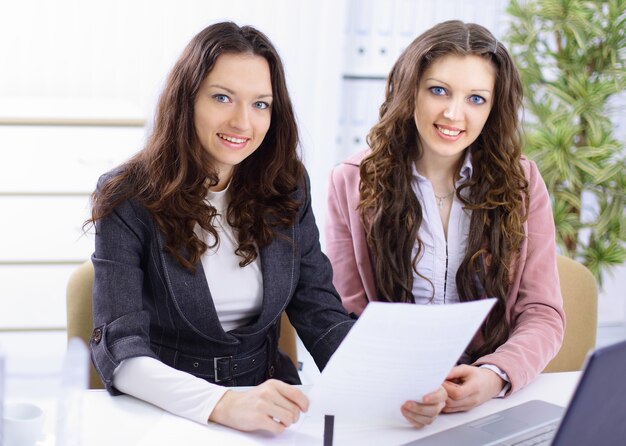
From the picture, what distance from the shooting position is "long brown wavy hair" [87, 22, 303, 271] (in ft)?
Answer: 5.82

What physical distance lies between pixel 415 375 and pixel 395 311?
0.21m

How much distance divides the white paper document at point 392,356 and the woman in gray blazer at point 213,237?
408 mm

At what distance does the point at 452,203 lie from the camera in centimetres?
215

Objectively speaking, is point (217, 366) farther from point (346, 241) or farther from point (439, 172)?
point (439, 172)

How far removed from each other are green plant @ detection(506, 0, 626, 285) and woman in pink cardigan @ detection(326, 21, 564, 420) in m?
1.39

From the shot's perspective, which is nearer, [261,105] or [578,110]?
[261,105]

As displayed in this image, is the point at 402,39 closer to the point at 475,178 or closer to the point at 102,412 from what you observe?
the point at 475,178

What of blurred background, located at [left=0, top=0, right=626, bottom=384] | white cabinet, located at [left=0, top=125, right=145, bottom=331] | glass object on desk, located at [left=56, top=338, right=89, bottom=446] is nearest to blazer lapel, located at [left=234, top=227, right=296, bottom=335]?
glass object on desk, located at [left=56, top=338, right=89, bottom=446]

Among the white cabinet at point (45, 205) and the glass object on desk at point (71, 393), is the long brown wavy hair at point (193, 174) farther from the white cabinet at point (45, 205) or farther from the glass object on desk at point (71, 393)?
the white cabinet at point (45, 205)

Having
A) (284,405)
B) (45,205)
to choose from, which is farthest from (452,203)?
(45,205)

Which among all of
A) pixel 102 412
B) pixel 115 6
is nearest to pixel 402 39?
pixel 115 6

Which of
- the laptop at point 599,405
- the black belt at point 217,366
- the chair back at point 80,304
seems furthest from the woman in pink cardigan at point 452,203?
the laptop at point 599,405

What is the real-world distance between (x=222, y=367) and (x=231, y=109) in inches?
21.9

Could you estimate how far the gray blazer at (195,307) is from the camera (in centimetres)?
167
